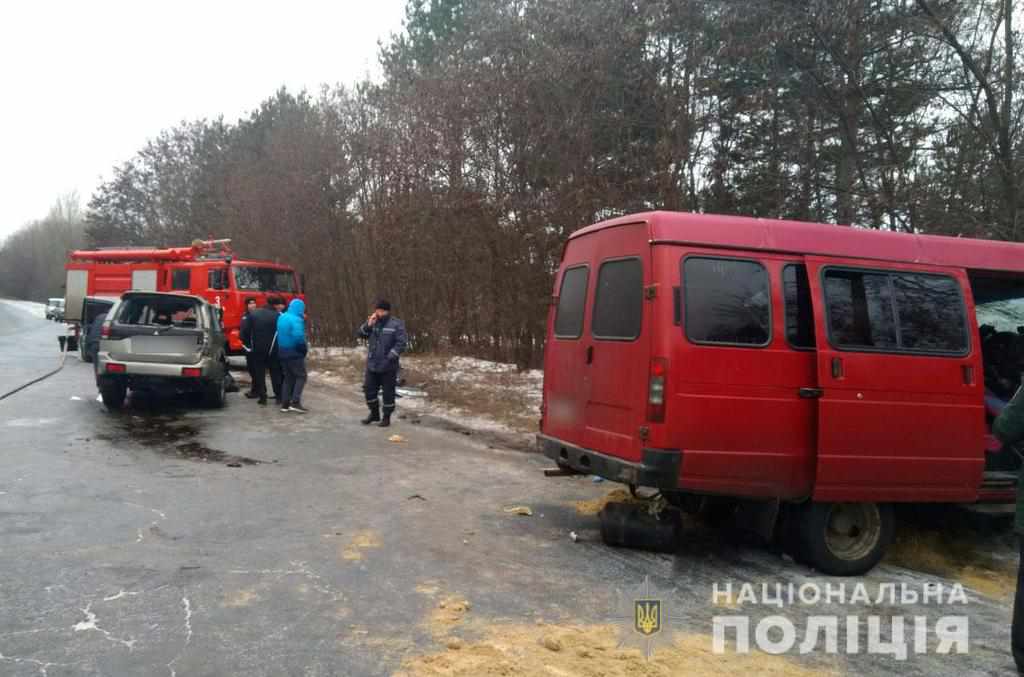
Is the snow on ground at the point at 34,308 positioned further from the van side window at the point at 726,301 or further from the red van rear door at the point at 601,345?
the van side window at the point at 726,301

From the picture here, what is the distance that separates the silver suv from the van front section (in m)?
6.94

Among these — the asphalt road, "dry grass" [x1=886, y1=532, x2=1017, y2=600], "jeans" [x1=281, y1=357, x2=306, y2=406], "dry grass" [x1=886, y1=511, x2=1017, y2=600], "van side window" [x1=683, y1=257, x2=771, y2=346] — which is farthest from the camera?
"jeans" [x1=281, y1=357, x2=306, y2=406]

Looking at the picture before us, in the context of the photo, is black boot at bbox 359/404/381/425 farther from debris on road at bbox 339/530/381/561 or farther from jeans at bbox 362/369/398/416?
debris on road at bbox 339/530/381/561

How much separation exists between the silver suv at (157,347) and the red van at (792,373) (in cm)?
761

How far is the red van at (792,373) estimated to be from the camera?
5.32 m

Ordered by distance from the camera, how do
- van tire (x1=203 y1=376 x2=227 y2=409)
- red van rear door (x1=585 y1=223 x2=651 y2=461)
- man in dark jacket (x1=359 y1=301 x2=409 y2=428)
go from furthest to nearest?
van tire (x1=203 y1=376 x2=227 y2=409)
man in dark jacket (x1=359 y1=301 x2=409 y2=428)
red van rear door (x1=585 y1=223 x2=651 y2=461)

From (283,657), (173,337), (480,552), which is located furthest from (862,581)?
(173,337)

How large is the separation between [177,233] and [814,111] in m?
38.1

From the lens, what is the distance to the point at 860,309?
570 centimetres

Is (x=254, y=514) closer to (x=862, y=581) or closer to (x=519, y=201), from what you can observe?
(x=862, y=581)

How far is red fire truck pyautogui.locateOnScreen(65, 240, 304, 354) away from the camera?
1902cm

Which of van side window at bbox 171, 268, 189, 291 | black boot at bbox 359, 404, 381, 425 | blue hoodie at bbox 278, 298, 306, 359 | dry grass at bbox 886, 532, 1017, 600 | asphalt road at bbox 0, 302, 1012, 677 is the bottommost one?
dry grass at bbox 886, 532, 1017, 600

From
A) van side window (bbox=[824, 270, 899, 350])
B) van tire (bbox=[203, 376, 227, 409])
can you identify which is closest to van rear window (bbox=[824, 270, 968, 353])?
van side window (bbox=[824, 270, 899, 350])

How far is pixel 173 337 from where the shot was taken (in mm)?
11742
